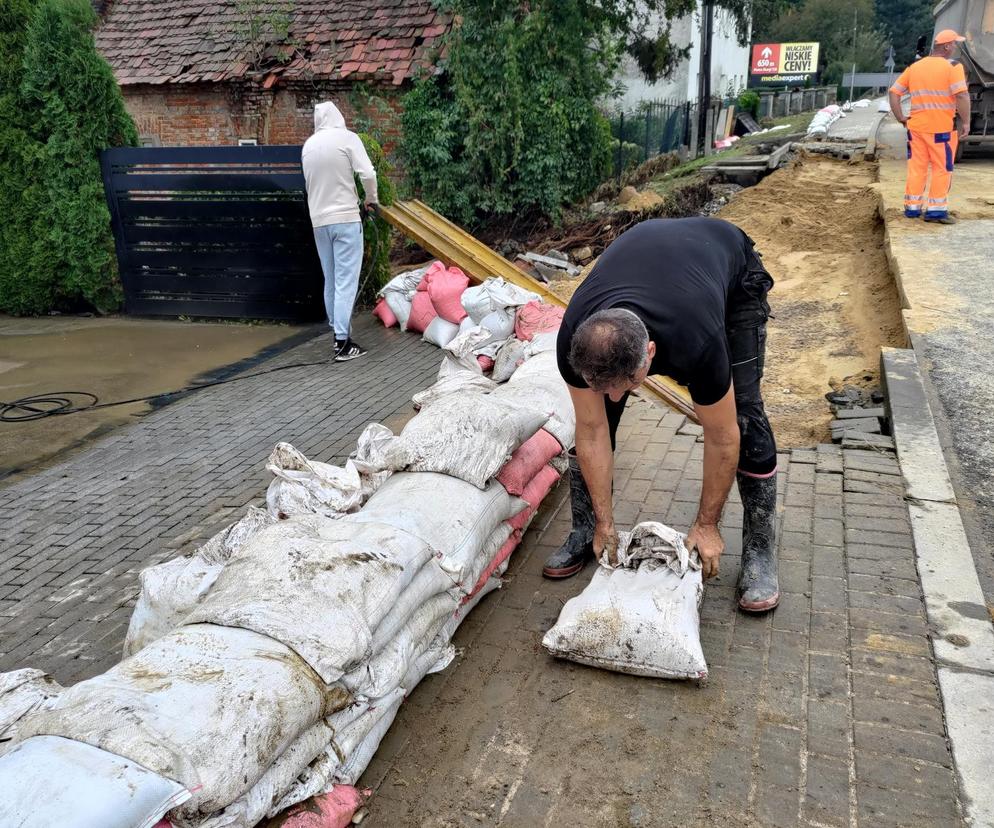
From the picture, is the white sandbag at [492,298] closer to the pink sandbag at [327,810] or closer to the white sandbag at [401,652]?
the white sandbag at [401,652]

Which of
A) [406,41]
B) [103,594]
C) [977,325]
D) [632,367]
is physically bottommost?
[103,594]

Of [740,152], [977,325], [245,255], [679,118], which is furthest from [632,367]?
[679,118]

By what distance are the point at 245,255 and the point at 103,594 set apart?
205 inches

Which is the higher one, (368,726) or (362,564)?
(362,564)

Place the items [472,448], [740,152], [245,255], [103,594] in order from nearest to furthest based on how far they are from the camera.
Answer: [472,448] → [103,594] → [245,255] → [740,152]

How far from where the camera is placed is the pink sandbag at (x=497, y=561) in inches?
120

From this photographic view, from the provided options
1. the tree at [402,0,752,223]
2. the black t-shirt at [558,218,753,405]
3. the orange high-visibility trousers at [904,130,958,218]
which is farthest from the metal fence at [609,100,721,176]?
the black t-shirt at [558,218,753,405]

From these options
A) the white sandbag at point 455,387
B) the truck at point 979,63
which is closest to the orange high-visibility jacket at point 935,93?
the truck at point 979,63

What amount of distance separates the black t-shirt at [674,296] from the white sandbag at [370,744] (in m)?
1.20

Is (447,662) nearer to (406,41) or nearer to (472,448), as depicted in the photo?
(472,448)

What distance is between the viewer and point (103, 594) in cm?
343

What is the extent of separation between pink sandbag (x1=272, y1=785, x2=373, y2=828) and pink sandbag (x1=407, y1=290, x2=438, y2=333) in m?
5.26

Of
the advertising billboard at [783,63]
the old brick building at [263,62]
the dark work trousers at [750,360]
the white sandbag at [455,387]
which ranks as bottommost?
the white sandbag at [455,387]

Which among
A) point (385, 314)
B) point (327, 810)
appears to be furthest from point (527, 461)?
point (385, 314)
